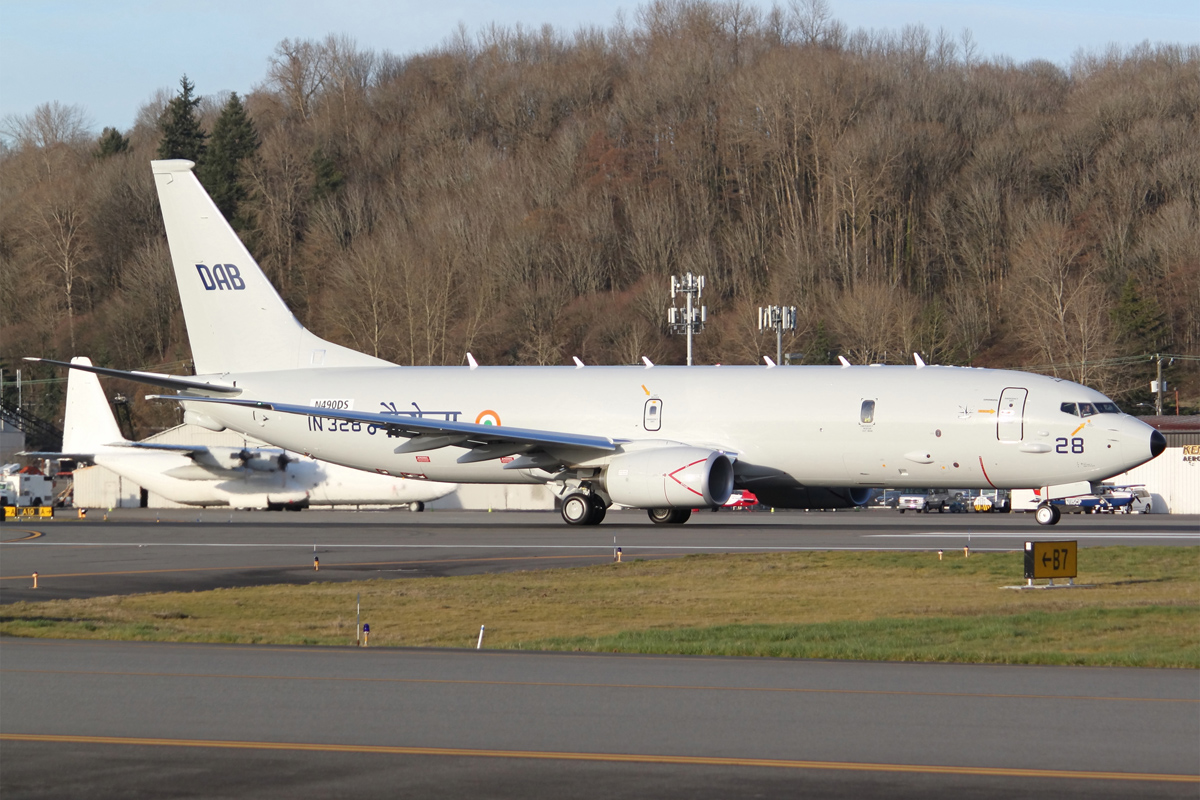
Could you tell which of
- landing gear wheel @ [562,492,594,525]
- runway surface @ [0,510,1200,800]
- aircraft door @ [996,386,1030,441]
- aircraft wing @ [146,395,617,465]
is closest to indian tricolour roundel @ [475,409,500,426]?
aircraft wing @ [146,395,617,465]

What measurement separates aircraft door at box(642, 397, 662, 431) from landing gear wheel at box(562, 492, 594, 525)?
7.81 ft

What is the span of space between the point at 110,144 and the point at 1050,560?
12256 centimetres

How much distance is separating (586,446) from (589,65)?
91.0m

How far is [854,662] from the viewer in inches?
472

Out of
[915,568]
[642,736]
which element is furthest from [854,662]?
[915,568]

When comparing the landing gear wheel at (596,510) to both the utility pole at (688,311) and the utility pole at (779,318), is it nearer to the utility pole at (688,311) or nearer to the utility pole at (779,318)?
the utility pole at (688,311)

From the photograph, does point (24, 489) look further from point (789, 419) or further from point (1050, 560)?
point (1050, 560)

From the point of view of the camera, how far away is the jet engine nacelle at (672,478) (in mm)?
29922

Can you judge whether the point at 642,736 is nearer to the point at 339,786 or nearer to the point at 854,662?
the point at 339,786

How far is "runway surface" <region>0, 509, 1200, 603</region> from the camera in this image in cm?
2131

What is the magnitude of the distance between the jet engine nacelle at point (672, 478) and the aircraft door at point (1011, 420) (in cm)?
603

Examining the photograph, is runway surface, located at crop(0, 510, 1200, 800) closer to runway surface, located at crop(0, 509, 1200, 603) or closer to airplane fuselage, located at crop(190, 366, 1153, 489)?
runway surface, located at crop(0, 509, 1200, 603)

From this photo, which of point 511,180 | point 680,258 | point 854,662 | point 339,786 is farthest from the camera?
point 511,180

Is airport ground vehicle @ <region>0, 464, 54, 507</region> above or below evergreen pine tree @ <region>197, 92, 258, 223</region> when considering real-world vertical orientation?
below
